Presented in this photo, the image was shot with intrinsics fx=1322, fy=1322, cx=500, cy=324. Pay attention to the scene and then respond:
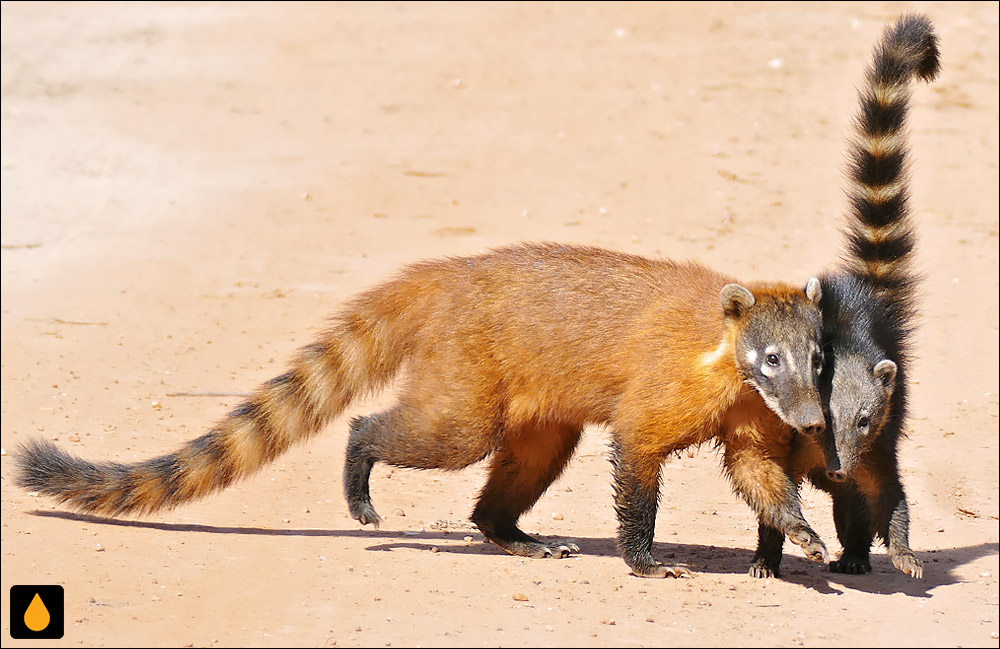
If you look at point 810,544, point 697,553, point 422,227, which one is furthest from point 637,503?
point 422,227

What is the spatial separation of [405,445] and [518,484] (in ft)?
2.69

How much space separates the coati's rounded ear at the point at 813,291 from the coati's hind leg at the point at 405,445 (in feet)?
6.19

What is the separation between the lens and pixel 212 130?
17484mm

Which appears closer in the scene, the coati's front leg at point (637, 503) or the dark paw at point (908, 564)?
the coati's front leg at point (637, 503)

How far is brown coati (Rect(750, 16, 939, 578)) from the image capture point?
702cm

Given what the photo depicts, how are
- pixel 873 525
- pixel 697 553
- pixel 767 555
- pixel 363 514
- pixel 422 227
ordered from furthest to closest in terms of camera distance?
pixel 422 227 < pixel 697 553 < pixel 363 514 < pixel 873 525 < pixel 767 555

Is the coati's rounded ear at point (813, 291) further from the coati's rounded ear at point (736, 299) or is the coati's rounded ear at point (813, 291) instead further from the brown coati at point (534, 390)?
the coati's rounded ear at point (736, 299)

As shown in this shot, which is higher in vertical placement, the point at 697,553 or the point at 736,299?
the point at 736,299

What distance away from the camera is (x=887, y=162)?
7.87 m

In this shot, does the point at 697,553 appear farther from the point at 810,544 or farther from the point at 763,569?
the point at 810,544

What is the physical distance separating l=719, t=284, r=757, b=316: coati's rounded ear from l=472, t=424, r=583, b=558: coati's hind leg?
1360 millimetres

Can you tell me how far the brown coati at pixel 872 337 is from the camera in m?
7.02

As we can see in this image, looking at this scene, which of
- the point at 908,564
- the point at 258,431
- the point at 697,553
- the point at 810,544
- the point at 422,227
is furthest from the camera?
the point at 422,227

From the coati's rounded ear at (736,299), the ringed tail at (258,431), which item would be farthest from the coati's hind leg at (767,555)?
the ringed tail at (258,431)
